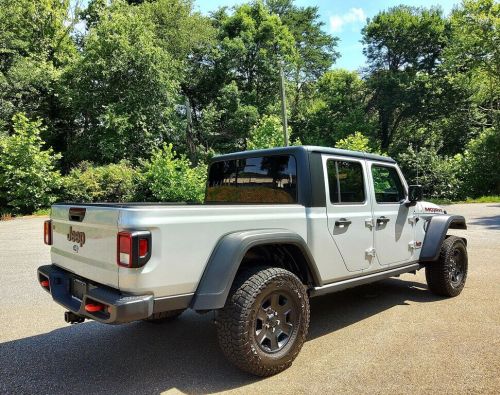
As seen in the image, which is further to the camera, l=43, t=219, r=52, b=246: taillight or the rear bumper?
l=43, t=219, r=52, b=246: taillight

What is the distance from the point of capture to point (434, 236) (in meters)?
5.28

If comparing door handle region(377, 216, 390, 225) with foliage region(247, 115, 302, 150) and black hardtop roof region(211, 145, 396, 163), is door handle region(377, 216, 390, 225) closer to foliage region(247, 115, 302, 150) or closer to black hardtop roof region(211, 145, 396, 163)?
black hardtop roof region(211, 145, 396, 163)

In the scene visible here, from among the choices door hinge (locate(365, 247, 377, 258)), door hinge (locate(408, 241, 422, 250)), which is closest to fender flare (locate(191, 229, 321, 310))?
door hinge (locate(365, 247, 377, 258))

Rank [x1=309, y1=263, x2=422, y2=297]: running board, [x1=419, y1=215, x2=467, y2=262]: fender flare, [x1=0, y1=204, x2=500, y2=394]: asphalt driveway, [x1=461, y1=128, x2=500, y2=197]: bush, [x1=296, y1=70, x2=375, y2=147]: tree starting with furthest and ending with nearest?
[x1=296, y1=70, x2=375, y2=147]: tree, [x1=461, y1=128, x2=500, y2=197]: bush, [x1=419, y1=215, x2=467, y2=262]: fender flare, [x1=309, y1=263, x2=422, y2=297]: running board, [x1=0, y1=204, x2=500, y2=394]: asphalt driveway

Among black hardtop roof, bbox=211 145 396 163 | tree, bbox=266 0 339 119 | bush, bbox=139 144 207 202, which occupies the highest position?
tree, bbox=266 0 339 119

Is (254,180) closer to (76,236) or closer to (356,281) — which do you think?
(356,281)

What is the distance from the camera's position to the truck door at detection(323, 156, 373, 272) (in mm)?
4047

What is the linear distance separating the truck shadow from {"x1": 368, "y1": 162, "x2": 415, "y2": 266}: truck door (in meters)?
0.78

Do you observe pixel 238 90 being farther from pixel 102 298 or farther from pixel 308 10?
pixel 102 298

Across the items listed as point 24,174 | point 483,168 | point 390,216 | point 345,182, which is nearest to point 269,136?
point 24,174

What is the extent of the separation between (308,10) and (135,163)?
86.8 ft

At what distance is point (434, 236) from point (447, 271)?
0.51m

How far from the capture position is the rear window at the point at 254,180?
4062 millimetres

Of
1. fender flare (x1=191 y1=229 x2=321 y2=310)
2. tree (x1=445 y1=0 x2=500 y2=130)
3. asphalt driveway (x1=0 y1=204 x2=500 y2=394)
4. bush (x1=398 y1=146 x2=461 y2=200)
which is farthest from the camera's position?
tree (x1=445 y1=0 x2=500 y2=130)
